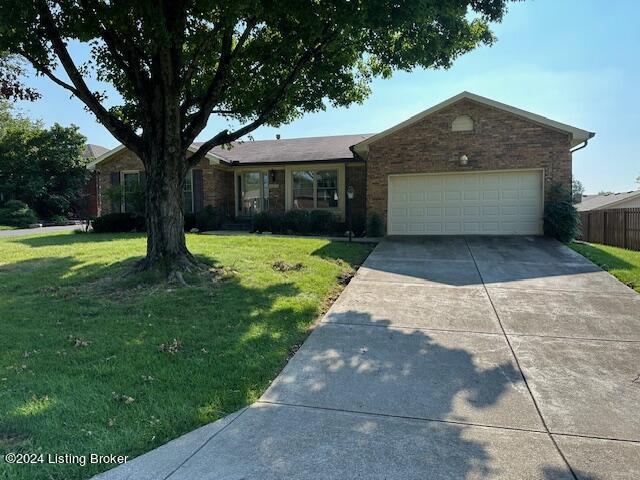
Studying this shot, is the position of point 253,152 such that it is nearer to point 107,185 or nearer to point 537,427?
point 107,185

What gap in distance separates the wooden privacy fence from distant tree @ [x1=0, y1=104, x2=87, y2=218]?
30576 mm

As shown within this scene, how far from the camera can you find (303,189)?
58.2 ft

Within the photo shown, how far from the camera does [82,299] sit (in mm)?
6668

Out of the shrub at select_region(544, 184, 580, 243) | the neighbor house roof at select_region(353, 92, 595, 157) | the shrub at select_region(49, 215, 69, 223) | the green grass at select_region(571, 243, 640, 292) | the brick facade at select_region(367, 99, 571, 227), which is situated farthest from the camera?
Answer: the shrub at select_region(49, 215, 69, 223)

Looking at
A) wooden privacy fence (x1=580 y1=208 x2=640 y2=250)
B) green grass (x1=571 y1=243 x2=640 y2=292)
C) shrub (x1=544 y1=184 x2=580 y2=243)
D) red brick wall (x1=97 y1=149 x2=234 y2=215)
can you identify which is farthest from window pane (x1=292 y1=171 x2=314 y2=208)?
wooden privacy fence (x1=580 y1=208 x2=640 y2=250)

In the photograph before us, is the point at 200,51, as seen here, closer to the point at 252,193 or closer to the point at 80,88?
the point at 80,88

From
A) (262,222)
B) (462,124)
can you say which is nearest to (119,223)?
(262,222)

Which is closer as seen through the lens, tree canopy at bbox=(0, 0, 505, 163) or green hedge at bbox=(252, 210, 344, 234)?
tree canopy at bbox=(0, 0, 505, 163)

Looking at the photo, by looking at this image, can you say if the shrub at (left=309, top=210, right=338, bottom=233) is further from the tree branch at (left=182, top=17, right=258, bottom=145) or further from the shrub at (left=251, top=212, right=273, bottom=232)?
the tree branch at (left=182, top=17, right=258, bottom=145)

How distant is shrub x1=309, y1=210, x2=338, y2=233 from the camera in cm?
1633

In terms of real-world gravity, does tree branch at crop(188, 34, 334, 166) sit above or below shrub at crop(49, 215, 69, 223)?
above

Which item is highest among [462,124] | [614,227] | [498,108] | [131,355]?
[498,108]

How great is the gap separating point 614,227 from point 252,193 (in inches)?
566

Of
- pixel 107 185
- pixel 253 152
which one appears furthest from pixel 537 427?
pixel 107 185
